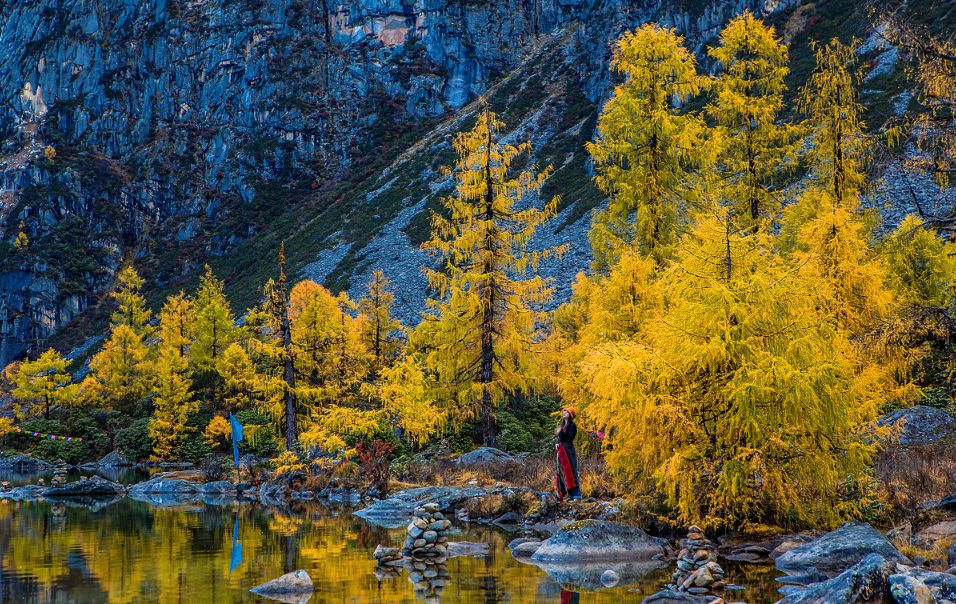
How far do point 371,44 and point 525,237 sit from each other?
127m

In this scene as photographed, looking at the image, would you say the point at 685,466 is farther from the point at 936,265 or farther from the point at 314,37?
the point at 314,37

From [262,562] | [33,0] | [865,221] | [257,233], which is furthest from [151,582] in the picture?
[33,0]

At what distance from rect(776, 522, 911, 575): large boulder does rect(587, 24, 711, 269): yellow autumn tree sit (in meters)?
12.0

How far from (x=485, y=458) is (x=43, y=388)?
3905 centimetres

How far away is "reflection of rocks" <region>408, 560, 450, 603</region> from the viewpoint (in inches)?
378

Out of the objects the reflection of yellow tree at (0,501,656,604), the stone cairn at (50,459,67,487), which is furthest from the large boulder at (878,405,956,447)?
the stone cairn at (50,459,67,487)

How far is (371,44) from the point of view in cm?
14112

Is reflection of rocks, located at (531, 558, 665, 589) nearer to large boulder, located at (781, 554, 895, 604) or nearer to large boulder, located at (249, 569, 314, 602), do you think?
large boulder, located at (781, 554, 895, 604)

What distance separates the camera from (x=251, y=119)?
131 metres

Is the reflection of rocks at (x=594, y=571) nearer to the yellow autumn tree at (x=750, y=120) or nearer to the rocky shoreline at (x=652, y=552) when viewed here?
the rocky shoreline at (x=652, y=552)

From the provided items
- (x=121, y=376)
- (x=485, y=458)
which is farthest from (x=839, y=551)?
(x=121, y=376)

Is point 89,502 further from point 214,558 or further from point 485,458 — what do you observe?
point 214,558

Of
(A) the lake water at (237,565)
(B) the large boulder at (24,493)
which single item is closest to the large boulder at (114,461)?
(B) the large boulder at (24,493)

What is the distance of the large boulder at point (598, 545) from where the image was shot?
37.8 feet
